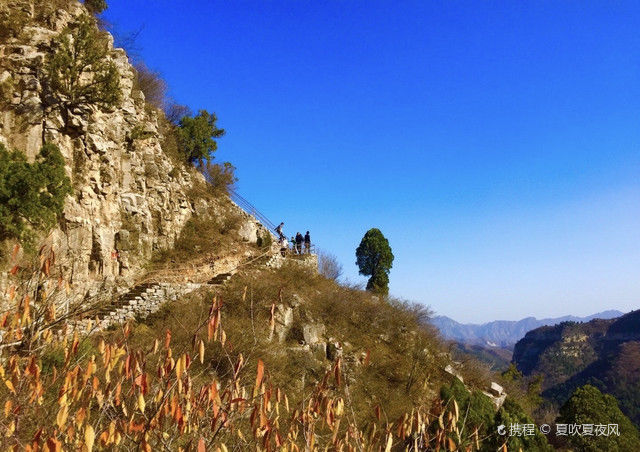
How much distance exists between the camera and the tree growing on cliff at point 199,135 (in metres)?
29.6

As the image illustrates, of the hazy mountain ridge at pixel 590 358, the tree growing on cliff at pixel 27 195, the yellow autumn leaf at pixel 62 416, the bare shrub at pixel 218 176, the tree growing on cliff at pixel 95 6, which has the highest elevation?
the tree growing on cliff at pixel 95 6

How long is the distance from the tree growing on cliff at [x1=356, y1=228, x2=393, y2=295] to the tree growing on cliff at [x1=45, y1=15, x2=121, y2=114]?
74.7 feet

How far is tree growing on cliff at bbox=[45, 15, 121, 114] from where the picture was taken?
17.4 metres

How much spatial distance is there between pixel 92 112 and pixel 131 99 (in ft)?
16.4

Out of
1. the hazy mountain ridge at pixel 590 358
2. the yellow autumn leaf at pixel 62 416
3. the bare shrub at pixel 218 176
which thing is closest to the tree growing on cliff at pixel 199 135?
the bare shrub at pixel 218 176

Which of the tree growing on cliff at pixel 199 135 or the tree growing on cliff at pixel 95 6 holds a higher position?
the tree growing on cliff at pixel 95 6

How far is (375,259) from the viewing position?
34.5 m

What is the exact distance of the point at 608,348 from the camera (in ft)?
383

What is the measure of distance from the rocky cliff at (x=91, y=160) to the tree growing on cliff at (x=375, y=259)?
652 inches

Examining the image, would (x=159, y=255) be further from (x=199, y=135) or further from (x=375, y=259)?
(x=375, y=259)

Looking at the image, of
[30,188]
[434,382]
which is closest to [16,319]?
[30,188]

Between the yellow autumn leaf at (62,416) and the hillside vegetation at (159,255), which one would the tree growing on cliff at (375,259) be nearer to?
the hillside vegetation at (159,255)

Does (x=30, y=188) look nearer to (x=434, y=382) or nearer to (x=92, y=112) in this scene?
(x=92, y=112)

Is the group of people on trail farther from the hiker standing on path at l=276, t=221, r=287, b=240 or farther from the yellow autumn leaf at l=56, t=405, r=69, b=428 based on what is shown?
the yellow autumn leaf at l=56, t=405, r=69, b=428
